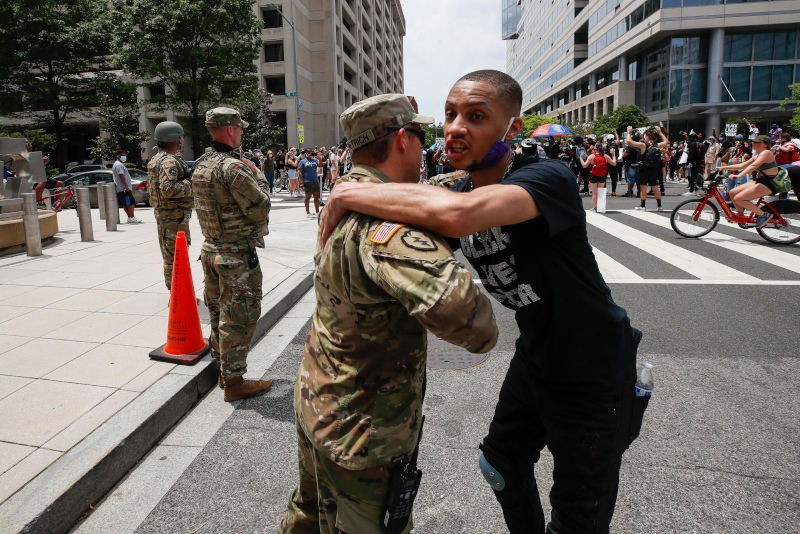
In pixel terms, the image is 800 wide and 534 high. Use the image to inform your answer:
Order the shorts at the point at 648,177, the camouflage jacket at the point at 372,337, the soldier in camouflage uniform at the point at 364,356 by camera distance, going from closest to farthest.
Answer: the camouflage jacket at the point at 372,337 < the soldier in camouflage uniform at the point at 364,356 < the shorts at the point at 648,177

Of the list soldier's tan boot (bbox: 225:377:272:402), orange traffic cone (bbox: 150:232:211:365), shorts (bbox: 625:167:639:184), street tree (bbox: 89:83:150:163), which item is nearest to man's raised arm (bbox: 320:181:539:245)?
soldier's tan boot (bbox: 225:377:272:402)

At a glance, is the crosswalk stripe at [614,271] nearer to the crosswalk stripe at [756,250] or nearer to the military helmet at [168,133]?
the crosswalk stripe at [756,250]

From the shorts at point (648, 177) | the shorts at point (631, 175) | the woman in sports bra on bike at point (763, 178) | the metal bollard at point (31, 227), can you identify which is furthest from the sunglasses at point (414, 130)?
the shorts at point (631, 175)

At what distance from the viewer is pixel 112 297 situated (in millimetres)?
6473

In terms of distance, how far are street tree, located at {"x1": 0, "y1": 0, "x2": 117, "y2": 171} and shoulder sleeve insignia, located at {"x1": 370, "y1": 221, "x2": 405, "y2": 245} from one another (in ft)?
129

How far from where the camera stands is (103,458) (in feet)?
9.50

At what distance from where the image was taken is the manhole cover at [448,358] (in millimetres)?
4523

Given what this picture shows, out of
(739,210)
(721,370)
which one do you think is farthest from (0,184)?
(739,210)

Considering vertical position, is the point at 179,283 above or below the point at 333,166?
below

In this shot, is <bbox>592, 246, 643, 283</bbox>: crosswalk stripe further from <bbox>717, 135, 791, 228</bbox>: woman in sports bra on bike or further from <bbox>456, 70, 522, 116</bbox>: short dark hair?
<bbox>456, 70, 522, 116</bbox>: short dark hair

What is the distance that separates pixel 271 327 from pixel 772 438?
4.49m

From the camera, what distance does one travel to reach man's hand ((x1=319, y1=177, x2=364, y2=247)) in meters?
1.54

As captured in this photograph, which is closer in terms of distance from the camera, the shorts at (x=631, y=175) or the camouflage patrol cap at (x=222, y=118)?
the camouflage patrol cap at (x=222, y=118)

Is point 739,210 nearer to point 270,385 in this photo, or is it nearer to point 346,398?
point 270,385
